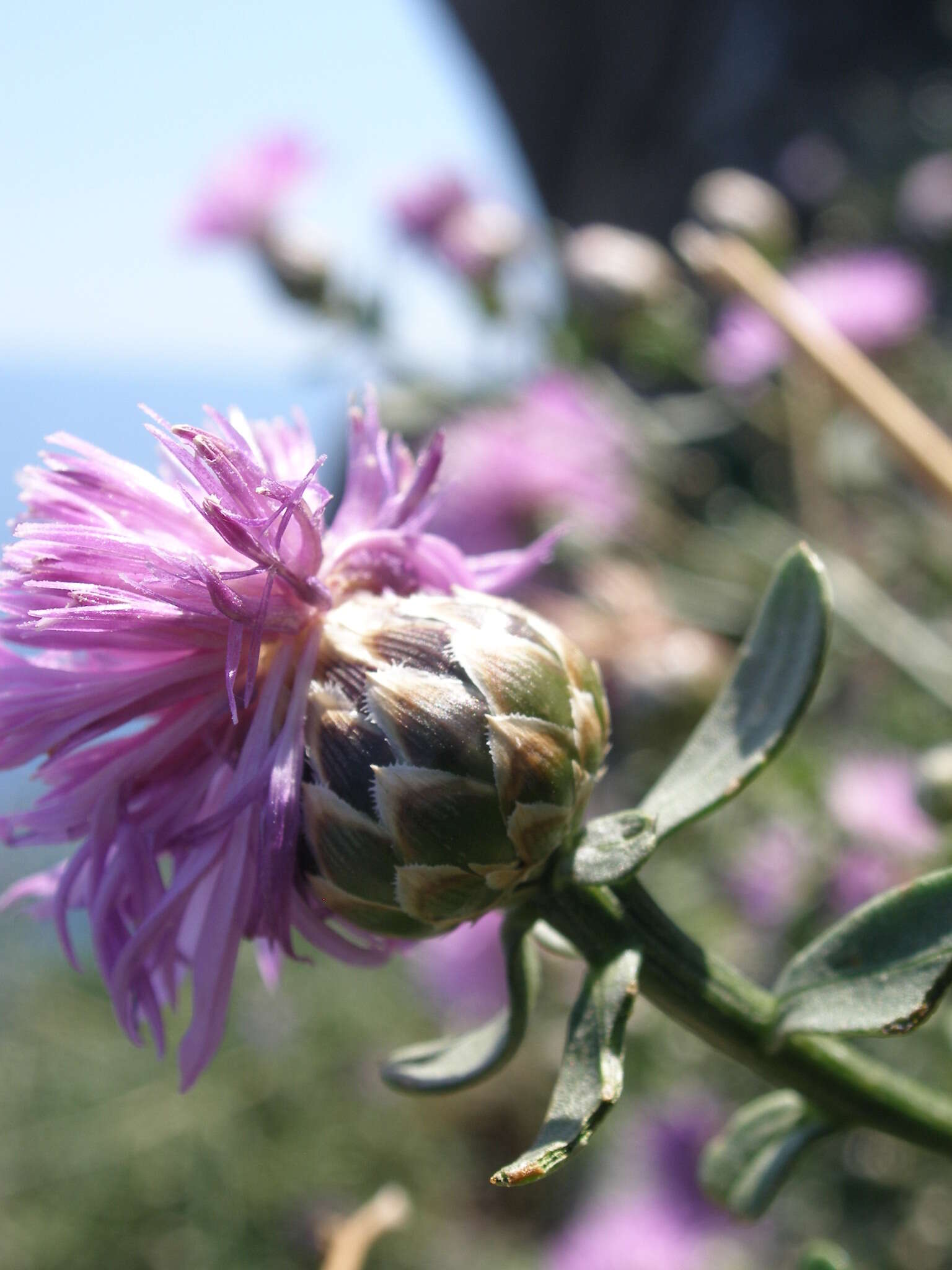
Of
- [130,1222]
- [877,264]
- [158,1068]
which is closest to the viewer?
[877,264]

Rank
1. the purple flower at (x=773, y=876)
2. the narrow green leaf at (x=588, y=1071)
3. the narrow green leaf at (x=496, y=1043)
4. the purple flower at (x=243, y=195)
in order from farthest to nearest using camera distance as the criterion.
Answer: the purple flower at (x=243, y=195), the purple flower at (x=773, y=876), the narrow green leaf at (x=496, y=1043), the narrow green leaf at (x=588, y=1071)

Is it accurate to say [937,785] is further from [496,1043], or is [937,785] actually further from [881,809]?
[881,809]

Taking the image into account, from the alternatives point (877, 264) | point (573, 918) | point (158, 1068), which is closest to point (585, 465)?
point (877, 264)

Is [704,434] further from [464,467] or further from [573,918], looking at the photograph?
[573,918]

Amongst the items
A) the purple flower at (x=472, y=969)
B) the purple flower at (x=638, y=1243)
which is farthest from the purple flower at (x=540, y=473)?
the purple flower at (x=638, y=1243)

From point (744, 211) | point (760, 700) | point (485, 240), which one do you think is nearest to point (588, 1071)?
point (760, 700)

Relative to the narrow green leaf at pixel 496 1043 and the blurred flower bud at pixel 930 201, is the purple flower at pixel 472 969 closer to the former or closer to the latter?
the narrow green leaf at pixel 496 1043

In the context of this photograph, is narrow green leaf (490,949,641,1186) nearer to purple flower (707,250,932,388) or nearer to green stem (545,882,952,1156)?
green stem (545,882,952,1156)
